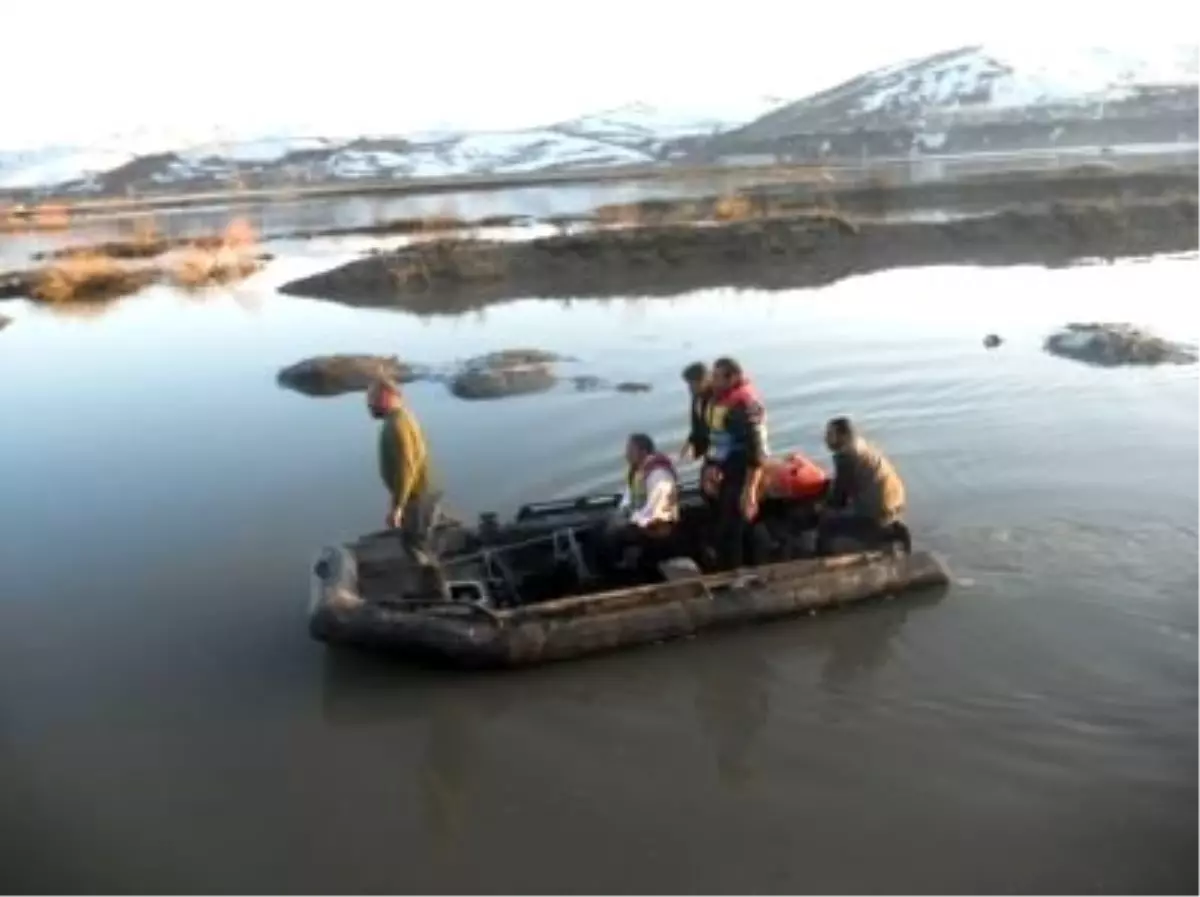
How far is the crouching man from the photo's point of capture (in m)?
9.97

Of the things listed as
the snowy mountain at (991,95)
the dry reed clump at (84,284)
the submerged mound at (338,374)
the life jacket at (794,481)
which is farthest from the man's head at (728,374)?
the snowy mountain at (991,95)

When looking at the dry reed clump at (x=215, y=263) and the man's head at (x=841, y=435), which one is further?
the dry reed clump at (x=215, y=263)

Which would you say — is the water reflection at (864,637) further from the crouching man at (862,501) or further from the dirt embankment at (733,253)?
the dirt embankment at (733,253)

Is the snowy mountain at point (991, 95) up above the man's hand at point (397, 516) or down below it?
above

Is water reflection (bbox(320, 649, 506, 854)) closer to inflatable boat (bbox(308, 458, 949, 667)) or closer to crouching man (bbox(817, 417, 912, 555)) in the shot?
inflatable boat (bbox(308, 458, 949, 667))

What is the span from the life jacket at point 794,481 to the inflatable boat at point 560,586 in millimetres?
43

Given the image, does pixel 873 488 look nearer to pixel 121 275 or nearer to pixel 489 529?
pixel 489 529

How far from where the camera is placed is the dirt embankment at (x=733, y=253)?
29766 mm

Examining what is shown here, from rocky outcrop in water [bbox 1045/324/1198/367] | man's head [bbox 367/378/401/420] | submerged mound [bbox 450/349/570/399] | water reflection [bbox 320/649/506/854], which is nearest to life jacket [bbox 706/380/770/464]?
man's head [bbox 367/378/401/420]

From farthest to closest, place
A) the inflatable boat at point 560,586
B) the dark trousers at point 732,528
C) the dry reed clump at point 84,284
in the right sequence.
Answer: the dry reed clump at point 84,284, the dark trousers at point 732,528, the inflatable boat at point 560,586

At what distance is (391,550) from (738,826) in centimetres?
421

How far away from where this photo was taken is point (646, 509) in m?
9.80

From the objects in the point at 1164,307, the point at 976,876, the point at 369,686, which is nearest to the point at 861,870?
the point at 976,876

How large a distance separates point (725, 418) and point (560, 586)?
2045 mm
